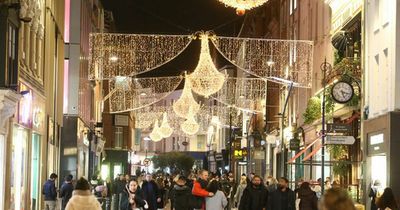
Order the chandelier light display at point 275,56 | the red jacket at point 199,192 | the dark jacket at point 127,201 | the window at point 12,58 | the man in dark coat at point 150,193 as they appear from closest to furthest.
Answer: the red jacket at point 199,192 → the dark jacket at point 127,201 → the window at point 12,58 → the man in dark coat at point 150,193 → the chandelier light display at point 275,56

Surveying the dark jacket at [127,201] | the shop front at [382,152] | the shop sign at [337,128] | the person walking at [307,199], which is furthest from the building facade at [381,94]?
the dark jacket at [127,201]

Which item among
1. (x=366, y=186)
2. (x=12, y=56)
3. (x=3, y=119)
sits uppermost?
(x=12, y=56)

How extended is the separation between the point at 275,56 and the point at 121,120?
193 ft

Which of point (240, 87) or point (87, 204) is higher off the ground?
point (240, 87)

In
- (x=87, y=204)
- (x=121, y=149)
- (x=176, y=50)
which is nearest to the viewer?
(x=87, y=204)

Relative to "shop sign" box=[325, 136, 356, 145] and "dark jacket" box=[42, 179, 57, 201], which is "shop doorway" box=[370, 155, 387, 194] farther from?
"dark jacket" box=[42, 179, 57, 201]

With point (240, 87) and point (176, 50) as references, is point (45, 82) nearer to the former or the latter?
point (176, 50)

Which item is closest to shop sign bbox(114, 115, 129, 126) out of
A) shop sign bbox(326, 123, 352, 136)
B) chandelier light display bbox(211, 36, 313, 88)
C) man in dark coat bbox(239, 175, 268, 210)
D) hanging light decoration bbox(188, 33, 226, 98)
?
chandelier light display bbox(211, 36, 313, 88)

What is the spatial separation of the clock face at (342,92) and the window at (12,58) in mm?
11656

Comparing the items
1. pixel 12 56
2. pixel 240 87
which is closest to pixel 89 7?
pixel 240 87

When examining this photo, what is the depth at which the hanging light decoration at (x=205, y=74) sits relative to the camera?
3114 cm

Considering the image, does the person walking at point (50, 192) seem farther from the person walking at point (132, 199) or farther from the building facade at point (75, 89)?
the building facade at point (75, 89)

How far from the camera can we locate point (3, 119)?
23.6 m

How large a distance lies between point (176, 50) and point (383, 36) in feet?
28.5
